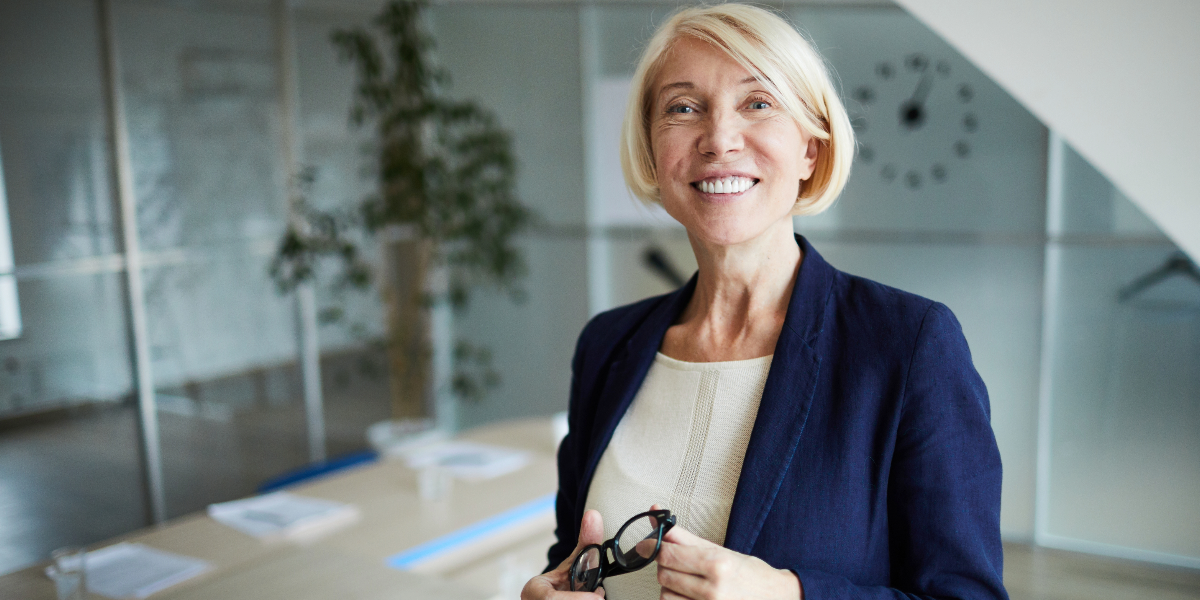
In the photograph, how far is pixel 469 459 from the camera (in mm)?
2947

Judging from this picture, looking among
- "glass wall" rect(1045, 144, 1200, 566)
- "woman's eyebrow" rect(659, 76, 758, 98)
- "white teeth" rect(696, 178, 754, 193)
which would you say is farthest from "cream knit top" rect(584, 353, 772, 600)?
"glass wall" rect(1045, 144, 1200, 566)

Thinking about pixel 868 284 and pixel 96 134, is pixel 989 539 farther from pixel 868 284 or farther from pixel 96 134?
pixel 96 134

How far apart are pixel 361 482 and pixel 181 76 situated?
2.49m

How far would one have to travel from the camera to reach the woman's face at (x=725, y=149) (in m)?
1.11

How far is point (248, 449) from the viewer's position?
459cm

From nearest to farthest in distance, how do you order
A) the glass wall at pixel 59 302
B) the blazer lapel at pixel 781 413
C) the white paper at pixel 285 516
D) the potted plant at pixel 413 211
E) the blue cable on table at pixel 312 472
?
the blazer lapel at pixel 781 413 → the white paper at pixel 285 516 → the blue cable on table at pixel 312 472 → the glass wall at pixel 59 302 → the potted plant at pixel 413 211

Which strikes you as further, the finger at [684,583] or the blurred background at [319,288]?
the blurred background at [319,288]

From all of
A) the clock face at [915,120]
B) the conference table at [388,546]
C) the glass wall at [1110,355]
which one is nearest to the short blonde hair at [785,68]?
the conference table at [388,546]

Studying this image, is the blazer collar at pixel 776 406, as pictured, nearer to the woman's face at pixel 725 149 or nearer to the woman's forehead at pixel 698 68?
the woman's face at pixel 725 149

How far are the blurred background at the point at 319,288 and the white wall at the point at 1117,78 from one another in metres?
2.00

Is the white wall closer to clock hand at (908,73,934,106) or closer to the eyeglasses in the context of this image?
the eyeglasses

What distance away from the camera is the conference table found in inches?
74.8

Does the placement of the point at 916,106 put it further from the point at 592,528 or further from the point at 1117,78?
the point at 592,528

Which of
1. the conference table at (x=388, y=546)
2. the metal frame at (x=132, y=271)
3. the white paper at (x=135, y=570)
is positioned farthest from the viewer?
the metal frame at (x=132, y=271)
